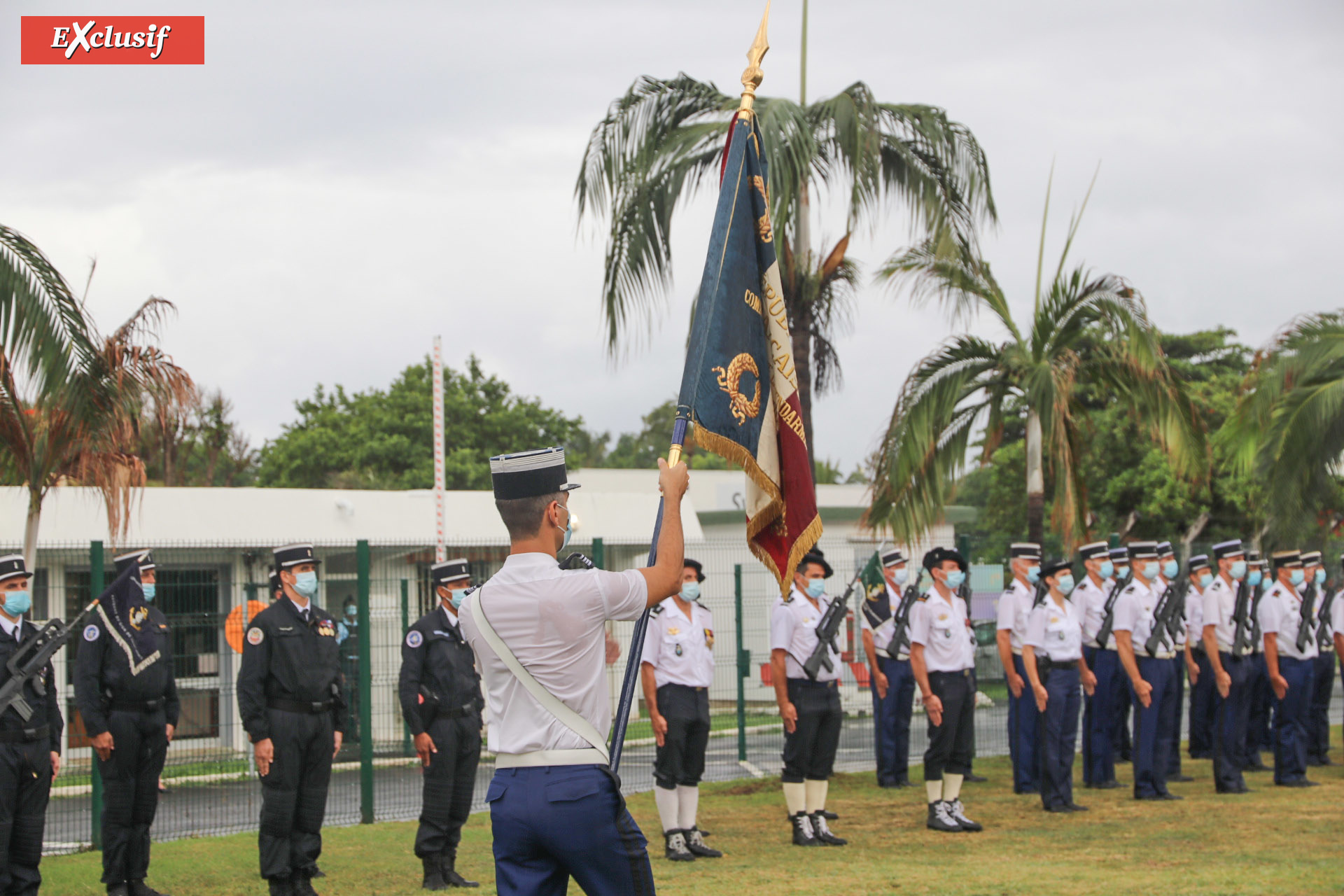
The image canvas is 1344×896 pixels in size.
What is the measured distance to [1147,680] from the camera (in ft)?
37.6

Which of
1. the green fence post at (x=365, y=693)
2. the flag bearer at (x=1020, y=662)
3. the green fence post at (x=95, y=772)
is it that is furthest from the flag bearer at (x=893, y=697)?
the green fence post at (x=95, y=772)

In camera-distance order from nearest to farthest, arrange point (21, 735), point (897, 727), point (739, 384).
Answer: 1. point (739, 384)
2. point (21, 735)
3. point (897, 727)

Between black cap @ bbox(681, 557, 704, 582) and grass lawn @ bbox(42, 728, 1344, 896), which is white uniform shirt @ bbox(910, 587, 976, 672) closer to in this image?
grass lawn @ bbox(42, 728, 1344, 896)

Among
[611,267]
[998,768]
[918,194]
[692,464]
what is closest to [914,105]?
[918,194]

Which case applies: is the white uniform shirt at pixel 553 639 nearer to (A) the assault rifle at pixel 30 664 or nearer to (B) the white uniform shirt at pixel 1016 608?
(A) the assault rifle at pixel 30 664

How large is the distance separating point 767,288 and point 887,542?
10.5 m

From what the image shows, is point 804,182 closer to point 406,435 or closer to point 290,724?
point 290,724

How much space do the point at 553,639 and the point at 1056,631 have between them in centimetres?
791

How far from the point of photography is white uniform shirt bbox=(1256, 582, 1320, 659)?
12195 mm

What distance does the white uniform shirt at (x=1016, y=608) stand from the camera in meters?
10.8

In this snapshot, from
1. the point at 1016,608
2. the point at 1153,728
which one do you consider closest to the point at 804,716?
the point at 1016,608

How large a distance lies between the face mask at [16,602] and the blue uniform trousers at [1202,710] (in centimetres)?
1124

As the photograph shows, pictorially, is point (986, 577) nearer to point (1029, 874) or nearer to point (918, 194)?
point (918, 194)

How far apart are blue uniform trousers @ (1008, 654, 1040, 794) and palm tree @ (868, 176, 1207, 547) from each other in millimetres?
2604
